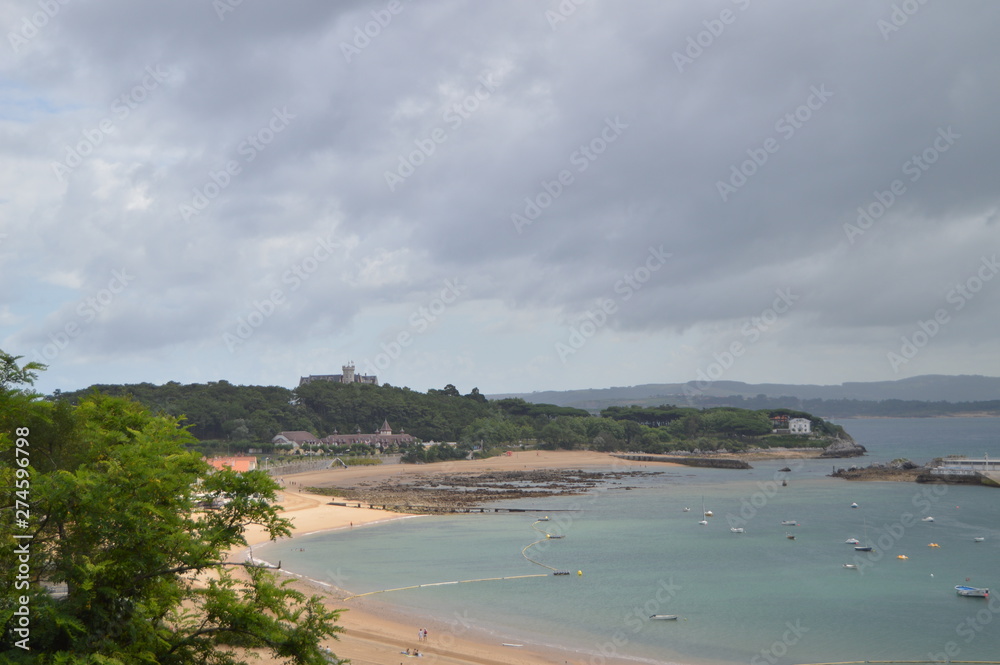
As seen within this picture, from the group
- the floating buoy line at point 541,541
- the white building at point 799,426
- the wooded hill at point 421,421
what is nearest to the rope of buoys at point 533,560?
the floating buoy line at point 541,541

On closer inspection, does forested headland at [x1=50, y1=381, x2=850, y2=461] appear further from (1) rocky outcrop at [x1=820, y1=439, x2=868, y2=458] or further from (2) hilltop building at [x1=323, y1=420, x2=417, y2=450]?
(1) rocky outcrop at [x1=820, y1=439, x2=868, y2=458]

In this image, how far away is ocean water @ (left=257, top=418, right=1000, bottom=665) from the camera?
23.7 m

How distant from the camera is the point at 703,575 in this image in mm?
33219

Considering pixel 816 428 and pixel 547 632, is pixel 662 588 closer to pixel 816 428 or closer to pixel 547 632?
pixel 547 632

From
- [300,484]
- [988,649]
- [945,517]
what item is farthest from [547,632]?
[300,484]

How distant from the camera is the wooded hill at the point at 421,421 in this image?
3991 inches

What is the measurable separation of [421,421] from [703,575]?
89394 mm

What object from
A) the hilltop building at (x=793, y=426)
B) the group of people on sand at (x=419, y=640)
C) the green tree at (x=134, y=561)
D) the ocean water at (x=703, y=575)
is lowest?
the ocean water at (x=703, y=575)

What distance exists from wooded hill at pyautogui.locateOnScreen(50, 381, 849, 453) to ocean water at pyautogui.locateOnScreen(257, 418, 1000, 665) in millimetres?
57728

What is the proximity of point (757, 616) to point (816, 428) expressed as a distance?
389 feet

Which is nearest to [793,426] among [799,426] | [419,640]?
[799,426]

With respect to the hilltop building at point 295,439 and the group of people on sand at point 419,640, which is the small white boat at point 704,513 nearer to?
the group of people on sand at point 419,640

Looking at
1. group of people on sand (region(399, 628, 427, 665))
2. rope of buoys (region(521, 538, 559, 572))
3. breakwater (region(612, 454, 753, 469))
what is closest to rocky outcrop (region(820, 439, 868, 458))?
breakwater (region(612, 454, 753, 469))

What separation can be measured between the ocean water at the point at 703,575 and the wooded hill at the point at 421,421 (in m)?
57.7
